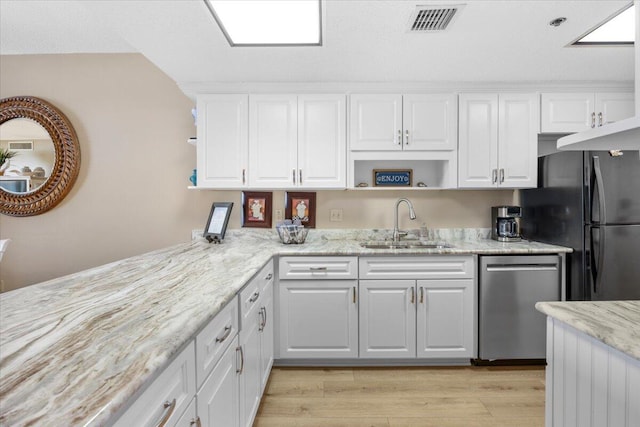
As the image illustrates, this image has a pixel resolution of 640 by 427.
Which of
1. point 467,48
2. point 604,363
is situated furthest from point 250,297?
point 467,48

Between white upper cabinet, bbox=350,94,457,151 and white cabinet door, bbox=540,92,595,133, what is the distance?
30.7 inches

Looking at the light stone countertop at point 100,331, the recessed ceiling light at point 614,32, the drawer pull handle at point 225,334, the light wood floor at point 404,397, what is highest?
the recessed ceiling light at point 614,32

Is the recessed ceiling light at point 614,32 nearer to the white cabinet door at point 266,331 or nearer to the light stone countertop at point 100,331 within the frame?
the light stone countertop at point 100,331

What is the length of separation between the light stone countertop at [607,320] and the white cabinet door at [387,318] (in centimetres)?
141

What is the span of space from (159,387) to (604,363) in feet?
3.71

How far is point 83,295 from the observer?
1.23 metres

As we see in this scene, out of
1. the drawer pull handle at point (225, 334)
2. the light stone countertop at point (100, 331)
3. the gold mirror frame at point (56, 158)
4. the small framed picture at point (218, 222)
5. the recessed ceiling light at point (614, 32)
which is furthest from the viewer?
the gold mirror frame at point (56, 158)

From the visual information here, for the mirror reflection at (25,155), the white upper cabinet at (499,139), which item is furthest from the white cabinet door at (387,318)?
the mirror reflection at (25,155)

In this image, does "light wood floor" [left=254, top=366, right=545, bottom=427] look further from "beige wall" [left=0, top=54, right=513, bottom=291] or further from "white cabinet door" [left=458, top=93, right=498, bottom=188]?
"white cabinet door" [left=458, top=93, right=498, bottom=188]

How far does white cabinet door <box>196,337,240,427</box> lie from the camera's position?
1066mm

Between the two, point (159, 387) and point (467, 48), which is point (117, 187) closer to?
point (159, 387)

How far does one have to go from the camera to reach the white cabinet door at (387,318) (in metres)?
2.51

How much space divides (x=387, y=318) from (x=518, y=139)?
185 cm

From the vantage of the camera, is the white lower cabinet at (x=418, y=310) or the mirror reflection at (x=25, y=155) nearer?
the white lower cabinet at (x=418, y=310)
